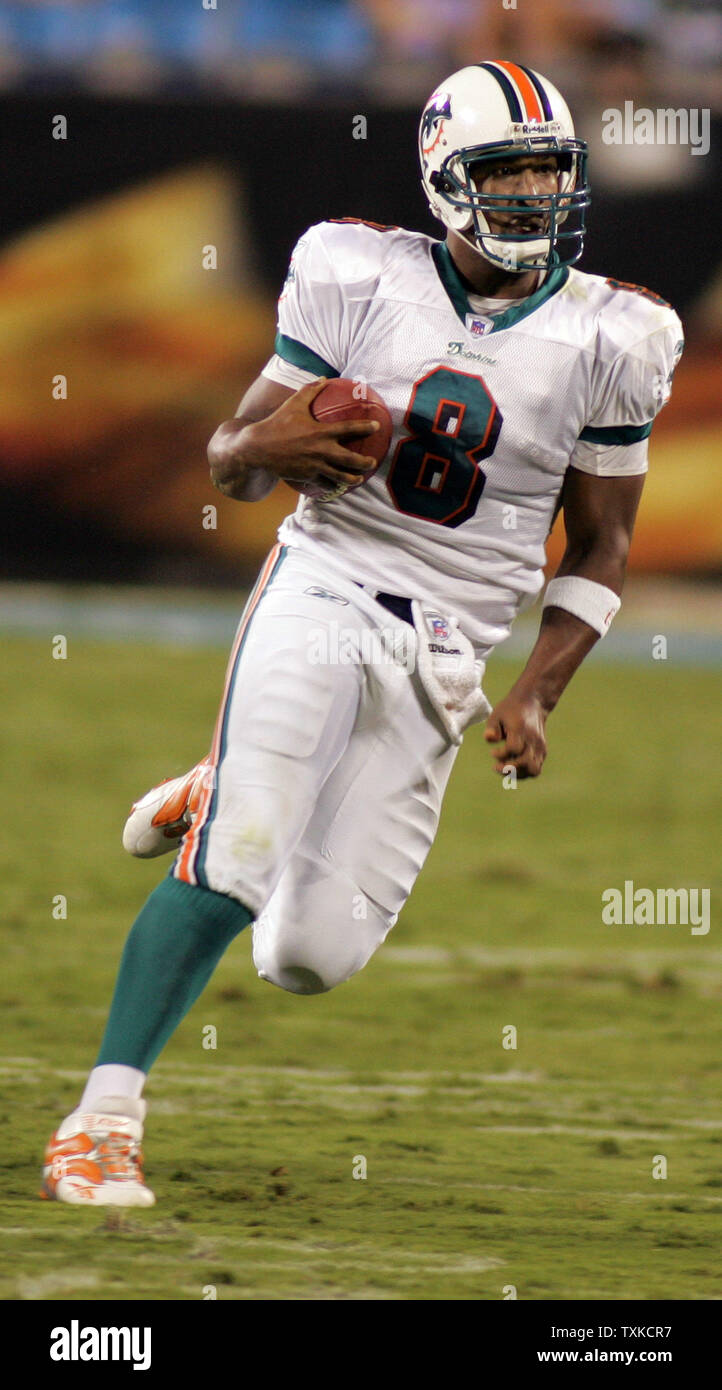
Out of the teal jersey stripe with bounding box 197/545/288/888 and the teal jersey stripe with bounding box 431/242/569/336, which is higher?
the teal jersey stripe with bounding box 431/242/569/336

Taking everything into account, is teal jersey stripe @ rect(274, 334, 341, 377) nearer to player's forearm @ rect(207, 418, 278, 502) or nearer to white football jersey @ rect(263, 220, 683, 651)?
white football jersey @ rect(263, 220, 683, 651)

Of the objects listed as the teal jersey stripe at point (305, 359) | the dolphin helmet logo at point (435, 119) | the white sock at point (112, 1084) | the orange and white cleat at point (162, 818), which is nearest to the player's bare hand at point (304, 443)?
the teal jersey stripe at point (305, 359)

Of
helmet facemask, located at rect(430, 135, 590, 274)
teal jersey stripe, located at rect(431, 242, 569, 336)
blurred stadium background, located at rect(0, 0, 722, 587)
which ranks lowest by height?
teal jersey stripe, located at rect(431, 242, 569, 336)

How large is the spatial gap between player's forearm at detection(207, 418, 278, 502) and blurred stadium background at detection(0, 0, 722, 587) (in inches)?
323

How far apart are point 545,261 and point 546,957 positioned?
249 cm

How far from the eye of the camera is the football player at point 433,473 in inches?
131

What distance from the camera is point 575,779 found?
8.15 m

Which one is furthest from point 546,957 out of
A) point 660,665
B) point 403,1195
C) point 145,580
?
point 145,580

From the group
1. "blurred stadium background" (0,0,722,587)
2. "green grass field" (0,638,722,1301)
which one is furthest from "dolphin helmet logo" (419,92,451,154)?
"blurred stadium background" (0,0,722,587)

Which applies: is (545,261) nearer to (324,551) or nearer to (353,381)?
(353,381)

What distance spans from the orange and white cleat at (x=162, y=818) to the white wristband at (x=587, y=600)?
2.48 ft

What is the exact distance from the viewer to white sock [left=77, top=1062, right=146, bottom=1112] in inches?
120

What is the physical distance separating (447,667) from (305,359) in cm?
60

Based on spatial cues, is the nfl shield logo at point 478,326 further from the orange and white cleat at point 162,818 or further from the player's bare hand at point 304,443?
the orange and white cleat at point 162,818
